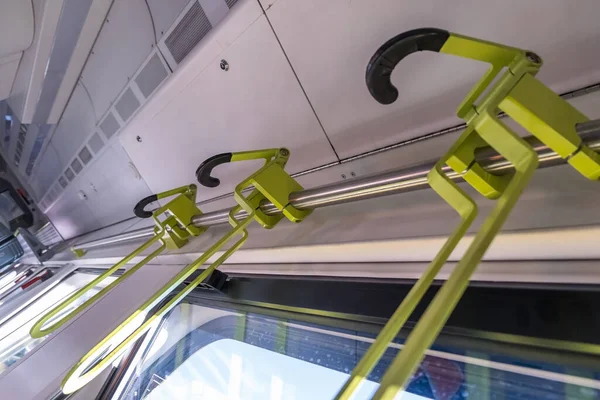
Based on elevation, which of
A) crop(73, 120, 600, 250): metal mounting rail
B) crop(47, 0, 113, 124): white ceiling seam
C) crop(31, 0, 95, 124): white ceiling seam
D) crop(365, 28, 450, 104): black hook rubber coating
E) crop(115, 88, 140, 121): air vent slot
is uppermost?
crop(31, 0, 95, 124): white ceiling seam

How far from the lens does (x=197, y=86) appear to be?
1.40 metres

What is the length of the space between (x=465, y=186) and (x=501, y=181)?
155mm

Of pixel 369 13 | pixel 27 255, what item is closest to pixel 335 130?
pixel 369 13

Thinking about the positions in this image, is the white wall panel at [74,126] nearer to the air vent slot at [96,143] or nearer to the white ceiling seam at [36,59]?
the air vent slot at [96,143]

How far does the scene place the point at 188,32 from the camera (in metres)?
1.60

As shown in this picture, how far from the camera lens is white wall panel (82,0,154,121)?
6.23ft

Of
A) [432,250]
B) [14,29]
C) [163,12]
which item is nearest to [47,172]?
[14,29]

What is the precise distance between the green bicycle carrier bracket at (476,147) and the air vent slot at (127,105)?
1919mm

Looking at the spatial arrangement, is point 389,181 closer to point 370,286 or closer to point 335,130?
point 370,286

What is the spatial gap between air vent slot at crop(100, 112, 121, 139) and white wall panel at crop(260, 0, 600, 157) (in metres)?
1.76

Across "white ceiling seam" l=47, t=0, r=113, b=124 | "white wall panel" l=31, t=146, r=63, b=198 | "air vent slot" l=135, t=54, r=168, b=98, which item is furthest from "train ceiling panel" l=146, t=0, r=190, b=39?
"white wall panel" l=31, t=146, r=63, b=198

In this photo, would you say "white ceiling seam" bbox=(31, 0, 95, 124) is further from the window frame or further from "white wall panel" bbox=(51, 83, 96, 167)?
the window frame

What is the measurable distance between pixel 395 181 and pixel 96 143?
2.73 m

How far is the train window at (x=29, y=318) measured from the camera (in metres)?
2.38
